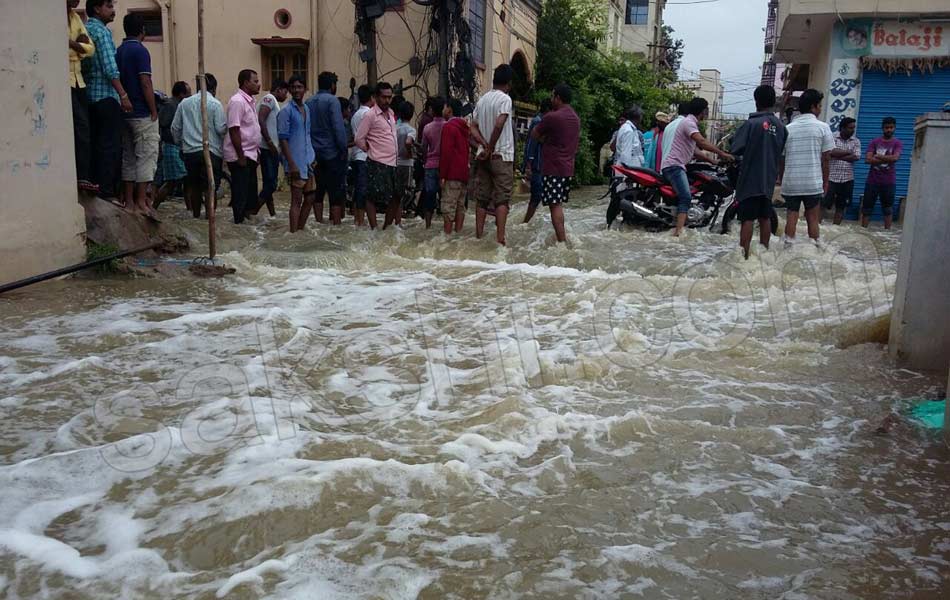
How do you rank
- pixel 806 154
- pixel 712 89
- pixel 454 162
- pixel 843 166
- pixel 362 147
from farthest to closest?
pixel 712 89
pixel 843 166
pixel 362 147
pixel 454 162
pixel 806 154

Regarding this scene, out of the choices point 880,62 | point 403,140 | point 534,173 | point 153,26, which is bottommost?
point 534,173

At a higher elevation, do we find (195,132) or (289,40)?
(289,40)

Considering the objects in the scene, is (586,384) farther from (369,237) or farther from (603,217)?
(603,217)

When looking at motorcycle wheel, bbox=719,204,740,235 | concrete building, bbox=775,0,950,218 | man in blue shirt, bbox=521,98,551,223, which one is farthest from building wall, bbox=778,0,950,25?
man in blue shirt, bbox=521,98,551,223

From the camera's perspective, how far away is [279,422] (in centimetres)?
339

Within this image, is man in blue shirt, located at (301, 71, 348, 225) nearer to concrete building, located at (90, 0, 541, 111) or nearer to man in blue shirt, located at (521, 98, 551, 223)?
man in blue shirt, located at (521, 98, 551, 223)

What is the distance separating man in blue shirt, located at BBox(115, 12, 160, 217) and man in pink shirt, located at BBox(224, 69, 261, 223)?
997 mm

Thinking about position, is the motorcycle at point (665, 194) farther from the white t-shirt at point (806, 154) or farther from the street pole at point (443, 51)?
the street pole at point (443, 51)

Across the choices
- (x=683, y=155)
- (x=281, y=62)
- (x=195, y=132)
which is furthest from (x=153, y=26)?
(x=683, y=155)

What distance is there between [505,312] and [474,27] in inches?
450

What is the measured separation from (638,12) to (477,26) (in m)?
28.9

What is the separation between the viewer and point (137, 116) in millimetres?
7039

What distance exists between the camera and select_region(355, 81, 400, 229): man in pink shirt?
8414 mm

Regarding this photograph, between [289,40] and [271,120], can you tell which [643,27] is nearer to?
[289,40]
